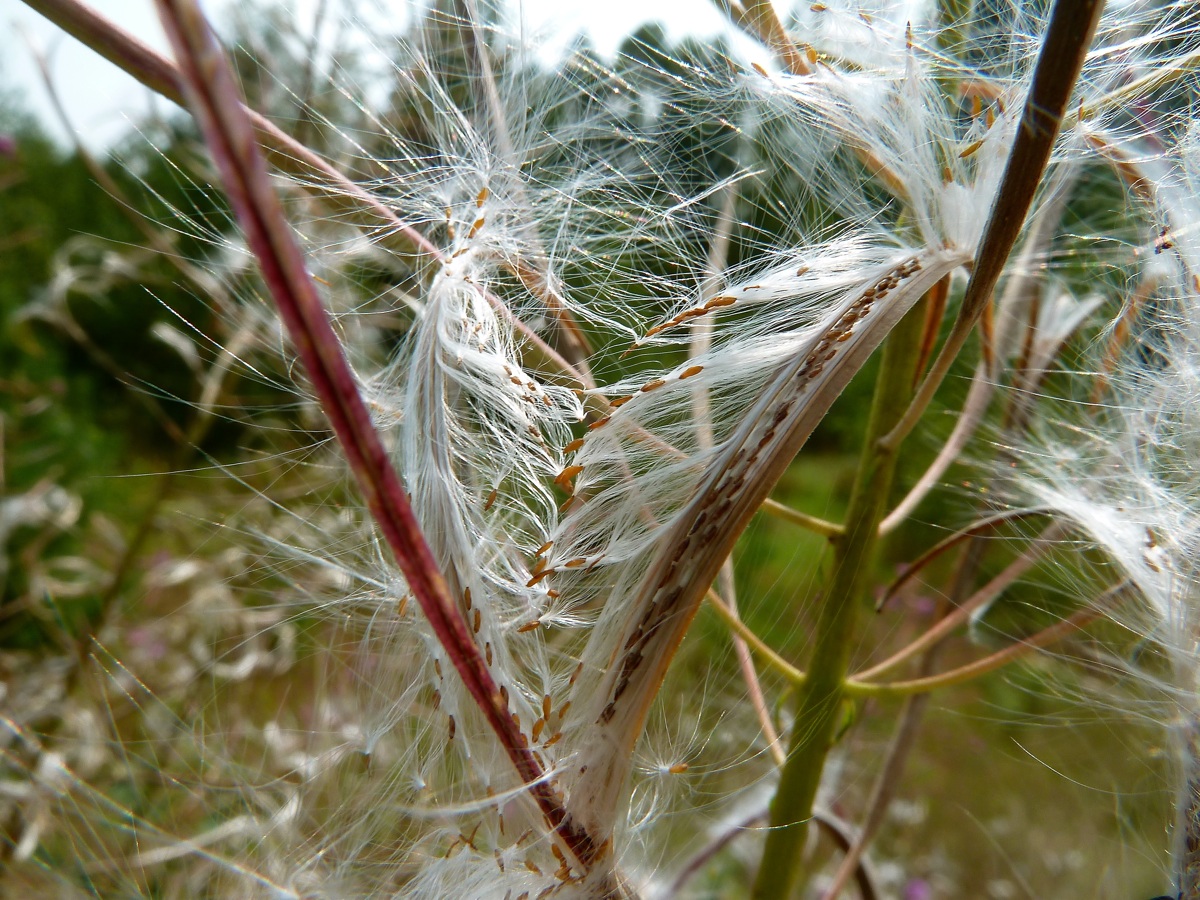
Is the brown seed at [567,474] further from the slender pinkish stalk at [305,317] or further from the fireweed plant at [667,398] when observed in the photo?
the slender pinkish stalk at [305,317]

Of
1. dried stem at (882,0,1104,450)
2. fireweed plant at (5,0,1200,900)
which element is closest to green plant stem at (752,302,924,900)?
fireweed plant at (5,0,1200,900)

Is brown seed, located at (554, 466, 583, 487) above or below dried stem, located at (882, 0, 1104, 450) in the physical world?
below

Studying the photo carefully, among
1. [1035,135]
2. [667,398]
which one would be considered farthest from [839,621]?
[1035,135]

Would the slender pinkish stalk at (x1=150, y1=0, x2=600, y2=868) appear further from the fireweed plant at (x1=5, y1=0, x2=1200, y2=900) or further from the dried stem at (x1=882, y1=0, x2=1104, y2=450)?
the dried stem at (x1=882, y1=0, x2=1104, y2=450)

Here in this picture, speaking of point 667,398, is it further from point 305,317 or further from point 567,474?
point 305,317

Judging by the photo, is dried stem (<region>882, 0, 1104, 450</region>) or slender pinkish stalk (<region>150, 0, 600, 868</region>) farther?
dried stem (<region>882, 0, 1104, 450</region>)

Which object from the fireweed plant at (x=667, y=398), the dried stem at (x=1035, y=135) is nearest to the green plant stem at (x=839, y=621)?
the fireweed plant at (x=667, y=398)

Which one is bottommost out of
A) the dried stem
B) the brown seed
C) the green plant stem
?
the green plant stem
